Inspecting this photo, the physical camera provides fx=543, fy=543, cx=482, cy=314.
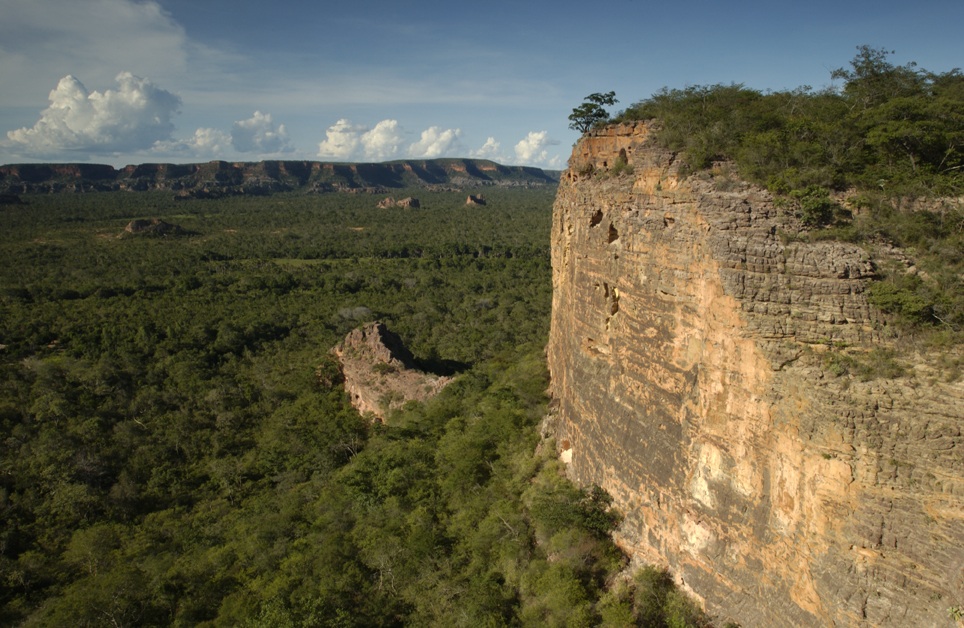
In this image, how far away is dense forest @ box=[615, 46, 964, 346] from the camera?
9.74 metres

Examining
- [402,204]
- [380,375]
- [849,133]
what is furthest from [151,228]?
[849,133]

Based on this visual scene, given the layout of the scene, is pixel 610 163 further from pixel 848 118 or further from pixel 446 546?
pixel 446 546

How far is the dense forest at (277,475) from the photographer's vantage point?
16938 millimetres

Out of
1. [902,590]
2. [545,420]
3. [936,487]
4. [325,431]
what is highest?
[936,487]

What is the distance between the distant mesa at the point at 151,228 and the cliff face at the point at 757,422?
352 ft

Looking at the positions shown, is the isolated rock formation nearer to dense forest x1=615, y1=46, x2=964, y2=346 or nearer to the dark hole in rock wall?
the dark hole in rock wall

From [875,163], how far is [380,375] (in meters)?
26.1

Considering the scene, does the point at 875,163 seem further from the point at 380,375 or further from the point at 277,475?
the point at 277,475

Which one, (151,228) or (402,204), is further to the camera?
(402,204)

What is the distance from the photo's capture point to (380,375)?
3228 cm

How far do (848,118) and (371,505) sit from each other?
803 inches

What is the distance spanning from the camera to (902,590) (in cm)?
Answer: 943

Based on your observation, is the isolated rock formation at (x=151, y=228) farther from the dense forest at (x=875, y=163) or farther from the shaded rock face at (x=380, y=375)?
the dense forest at (x=875, y=163)

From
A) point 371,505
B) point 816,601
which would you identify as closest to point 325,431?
point 371,505
